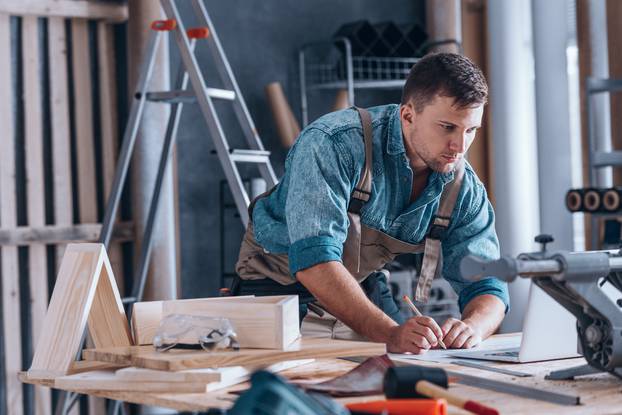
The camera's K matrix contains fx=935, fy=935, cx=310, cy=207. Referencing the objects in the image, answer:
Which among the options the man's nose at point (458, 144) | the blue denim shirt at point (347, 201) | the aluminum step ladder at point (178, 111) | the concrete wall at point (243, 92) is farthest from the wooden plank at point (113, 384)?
the concrete wall at point (243, 92)

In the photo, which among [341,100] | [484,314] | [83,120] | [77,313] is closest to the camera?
[77,313]

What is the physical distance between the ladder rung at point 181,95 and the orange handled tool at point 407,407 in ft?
9.17

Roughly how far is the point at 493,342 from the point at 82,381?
3.73ft

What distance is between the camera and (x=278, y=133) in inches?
209

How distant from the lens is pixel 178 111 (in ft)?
14.6

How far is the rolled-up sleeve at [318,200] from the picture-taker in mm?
2504

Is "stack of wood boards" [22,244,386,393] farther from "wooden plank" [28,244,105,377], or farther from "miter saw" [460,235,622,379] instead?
"miter saw" [460,235,622,379]

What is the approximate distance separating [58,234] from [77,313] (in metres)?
→ 2.89

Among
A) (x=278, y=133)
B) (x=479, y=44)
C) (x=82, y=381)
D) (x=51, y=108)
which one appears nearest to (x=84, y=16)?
(x=51, y=108)

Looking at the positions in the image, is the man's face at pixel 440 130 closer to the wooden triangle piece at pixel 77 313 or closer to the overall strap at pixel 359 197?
the overall strap at pixel 359 197

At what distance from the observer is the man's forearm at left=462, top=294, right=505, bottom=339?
8.45 feet

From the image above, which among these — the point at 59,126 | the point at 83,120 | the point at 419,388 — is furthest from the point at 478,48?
the point at 419,388

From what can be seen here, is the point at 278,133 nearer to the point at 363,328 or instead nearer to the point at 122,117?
the point at 122,117

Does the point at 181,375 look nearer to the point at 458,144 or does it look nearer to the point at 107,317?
the point at 107,317
